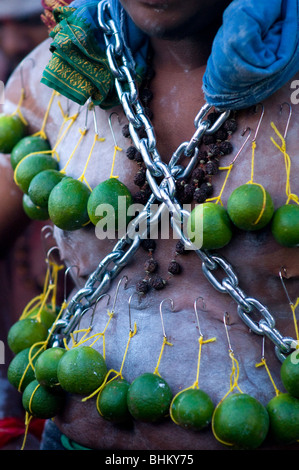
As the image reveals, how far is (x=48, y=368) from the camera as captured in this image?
1183 mm

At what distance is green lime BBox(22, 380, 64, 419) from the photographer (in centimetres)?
A: 120

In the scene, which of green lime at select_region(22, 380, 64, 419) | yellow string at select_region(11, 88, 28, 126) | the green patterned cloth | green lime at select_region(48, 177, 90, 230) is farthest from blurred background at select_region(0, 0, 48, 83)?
green lime at select_region(22, 380, 64, 419)

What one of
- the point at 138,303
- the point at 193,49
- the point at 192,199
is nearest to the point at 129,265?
the point at 138,303

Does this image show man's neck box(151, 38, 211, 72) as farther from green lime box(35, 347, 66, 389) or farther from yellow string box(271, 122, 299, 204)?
green lime box(35, 347, 66, 389)

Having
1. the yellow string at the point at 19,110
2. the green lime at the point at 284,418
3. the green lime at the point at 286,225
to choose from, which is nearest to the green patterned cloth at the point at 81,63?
the yellow string at the point at 19,110

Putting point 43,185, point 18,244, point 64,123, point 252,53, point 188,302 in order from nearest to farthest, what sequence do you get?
point 252,53
point 188,302
point 43,185
point 64,123
point 18,244

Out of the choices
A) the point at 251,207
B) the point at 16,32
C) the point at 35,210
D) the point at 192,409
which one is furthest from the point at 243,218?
the point at 16,32

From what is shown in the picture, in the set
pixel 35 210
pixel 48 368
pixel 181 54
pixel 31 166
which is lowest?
pixel 48 368

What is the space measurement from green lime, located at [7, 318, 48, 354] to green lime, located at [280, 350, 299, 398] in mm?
538

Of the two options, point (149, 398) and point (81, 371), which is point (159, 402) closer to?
point (149, 398)

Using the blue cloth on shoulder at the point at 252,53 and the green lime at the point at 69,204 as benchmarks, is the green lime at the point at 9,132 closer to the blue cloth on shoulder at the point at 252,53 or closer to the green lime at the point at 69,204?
the green lime at the point at 69,204

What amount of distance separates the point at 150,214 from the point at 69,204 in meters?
0.15

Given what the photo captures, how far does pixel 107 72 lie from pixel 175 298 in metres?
0.44
